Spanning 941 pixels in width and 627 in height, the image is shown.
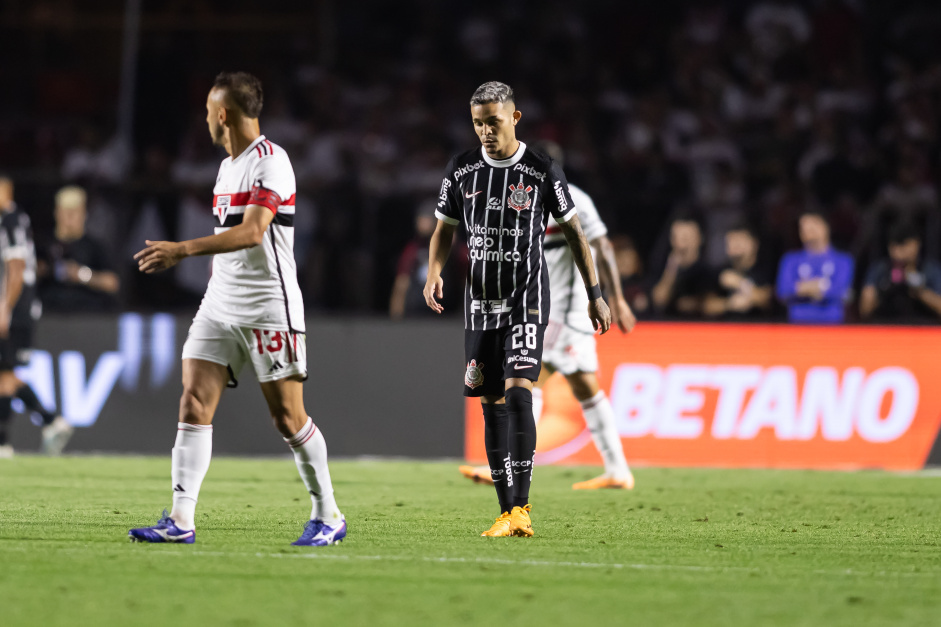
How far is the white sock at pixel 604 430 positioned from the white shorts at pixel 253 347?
4050 mm

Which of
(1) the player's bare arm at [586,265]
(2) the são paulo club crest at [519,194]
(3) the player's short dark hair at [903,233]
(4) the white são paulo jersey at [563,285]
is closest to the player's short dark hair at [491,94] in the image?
(2) the são paulo club crest at [519,194]

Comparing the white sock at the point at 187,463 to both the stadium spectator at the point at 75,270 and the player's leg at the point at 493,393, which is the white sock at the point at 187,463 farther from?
the stadium spectator at the point at 75,270

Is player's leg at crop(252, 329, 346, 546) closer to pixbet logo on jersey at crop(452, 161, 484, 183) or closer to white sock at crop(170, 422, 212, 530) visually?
white sock at crop(170, 422, 212, 530)

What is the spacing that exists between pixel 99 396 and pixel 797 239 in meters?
7.32

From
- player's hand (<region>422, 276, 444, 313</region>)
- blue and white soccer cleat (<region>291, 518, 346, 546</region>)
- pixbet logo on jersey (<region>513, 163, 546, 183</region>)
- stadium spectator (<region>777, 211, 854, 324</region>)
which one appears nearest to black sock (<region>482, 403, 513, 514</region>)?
player's hand (<region>422, 276, 444, 313</region>)

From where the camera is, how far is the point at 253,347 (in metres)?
5.90

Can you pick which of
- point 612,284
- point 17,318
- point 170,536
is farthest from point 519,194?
point 17,318

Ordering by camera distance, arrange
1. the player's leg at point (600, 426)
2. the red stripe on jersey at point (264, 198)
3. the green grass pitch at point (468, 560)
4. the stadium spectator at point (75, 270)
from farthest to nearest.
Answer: the stadium spectator at point (75, 270) < the player's leg at point (600, 426) < the red stripe on jersey at point (264, 198) < the green grass pitch at point (468, 560)

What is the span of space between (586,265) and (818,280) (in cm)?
659

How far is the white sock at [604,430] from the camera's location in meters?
9.62

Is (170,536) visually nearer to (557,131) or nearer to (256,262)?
(256,262)

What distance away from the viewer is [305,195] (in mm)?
14062

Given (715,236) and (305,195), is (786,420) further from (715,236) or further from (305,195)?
(305,195)

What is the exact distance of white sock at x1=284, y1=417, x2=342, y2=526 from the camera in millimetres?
6000
